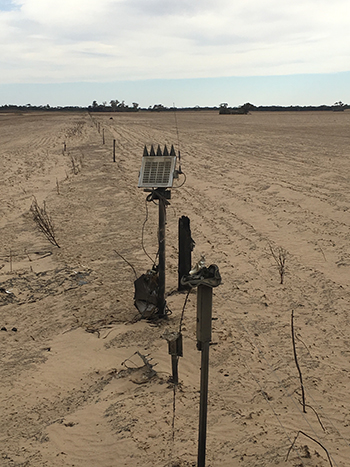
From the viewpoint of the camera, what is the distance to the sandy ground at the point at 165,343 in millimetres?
3385

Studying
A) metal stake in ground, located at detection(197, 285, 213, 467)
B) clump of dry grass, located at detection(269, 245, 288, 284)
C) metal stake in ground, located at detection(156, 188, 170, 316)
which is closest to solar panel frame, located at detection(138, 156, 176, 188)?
metal stake in ground, located at detection(156, 188, 170, 316)

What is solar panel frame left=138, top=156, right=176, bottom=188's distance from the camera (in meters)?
4.39

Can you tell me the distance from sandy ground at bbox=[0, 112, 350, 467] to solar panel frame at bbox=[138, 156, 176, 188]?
1542 mm

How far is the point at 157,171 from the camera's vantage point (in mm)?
4430

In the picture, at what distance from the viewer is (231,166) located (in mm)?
14609

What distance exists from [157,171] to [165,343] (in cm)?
167

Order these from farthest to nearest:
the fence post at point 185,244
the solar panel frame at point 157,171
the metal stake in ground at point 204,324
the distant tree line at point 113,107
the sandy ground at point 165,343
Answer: the distant tree line at point 113,107 < the fence post at point 185,244 < the solar panel frame at point 157,171 < the sandy ground at point 165,343 < the metal stake in ground at point 204,324

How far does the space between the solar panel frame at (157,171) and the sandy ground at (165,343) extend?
5.06 ft

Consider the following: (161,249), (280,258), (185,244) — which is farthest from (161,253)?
(280,258)

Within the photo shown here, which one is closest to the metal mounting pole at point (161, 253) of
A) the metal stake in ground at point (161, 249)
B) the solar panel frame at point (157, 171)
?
the metal stake in ground at point (161, 249)

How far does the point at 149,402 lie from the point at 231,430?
2.30 ft

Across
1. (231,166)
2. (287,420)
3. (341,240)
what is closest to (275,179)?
(231,166)

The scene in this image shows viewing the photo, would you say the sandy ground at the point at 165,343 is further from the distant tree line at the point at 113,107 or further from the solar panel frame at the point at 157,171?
the distant tree line at the point at 113,107

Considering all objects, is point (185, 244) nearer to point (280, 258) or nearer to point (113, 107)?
point (280, 258)
